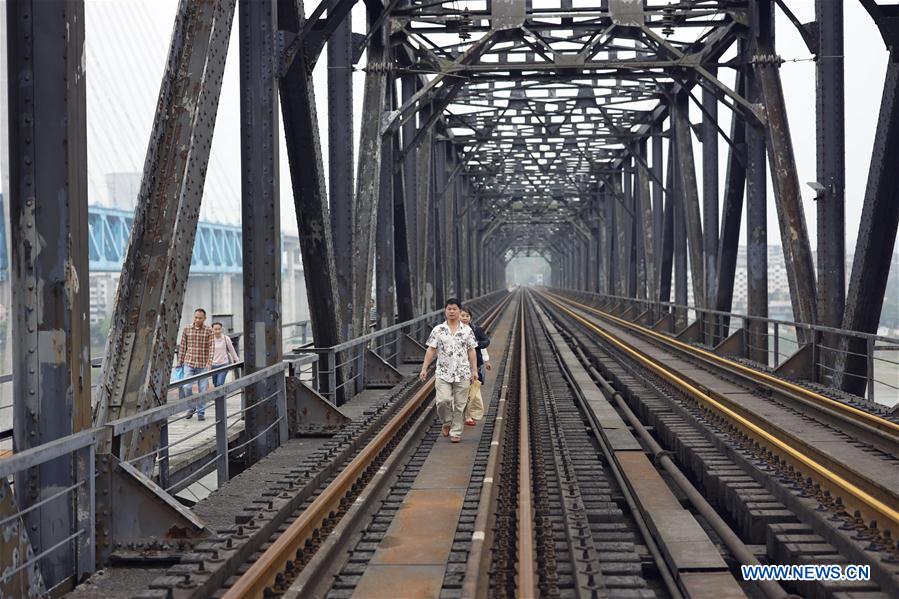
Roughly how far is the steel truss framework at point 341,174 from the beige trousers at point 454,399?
1934mm

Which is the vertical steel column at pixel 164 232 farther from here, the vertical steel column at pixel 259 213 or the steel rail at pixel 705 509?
the steel rail at pixel 705 509

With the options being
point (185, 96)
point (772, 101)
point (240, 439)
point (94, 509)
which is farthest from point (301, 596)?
point (772, 101)

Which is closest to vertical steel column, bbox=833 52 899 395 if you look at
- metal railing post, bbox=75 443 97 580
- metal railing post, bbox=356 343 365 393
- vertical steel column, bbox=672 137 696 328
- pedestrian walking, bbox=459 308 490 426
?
pedestrian walking, bbox=459 308 490 426

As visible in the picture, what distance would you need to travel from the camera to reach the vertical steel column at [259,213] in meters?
9.88

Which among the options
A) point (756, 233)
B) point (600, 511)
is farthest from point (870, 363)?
point (600, 511)

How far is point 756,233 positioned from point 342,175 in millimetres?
9160

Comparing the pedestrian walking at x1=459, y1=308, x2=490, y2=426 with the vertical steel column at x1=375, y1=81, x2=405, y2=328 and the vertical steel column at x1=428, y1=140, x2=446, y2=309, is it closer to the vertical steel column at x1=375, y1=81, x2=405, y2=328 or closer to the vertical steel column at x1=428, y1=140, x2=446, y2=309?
the vertical steel column at x1=375, y1=81, x2=405, y2=328

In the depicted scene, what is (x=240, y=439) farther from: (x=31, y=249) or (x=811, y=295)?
(x=811, y=295)

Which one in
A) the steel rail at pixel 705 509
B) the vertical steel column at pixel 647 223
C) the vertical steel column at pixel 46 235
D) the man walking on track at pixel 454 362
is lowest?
the steel rail at pixel 705 509

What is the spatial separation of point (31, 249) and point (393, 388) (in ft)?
35.1

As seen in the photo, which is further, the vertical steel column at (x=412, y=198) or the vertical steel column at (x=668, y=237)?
the vertical steel column at (x=668, y=237)

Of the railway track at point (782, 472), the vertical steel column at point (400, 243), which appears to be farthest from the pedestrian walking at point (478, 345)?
the vertical steel column at point (400, 243)

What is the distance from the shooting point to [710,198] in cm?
2338

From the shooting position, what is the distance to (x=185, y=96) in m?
7.02
